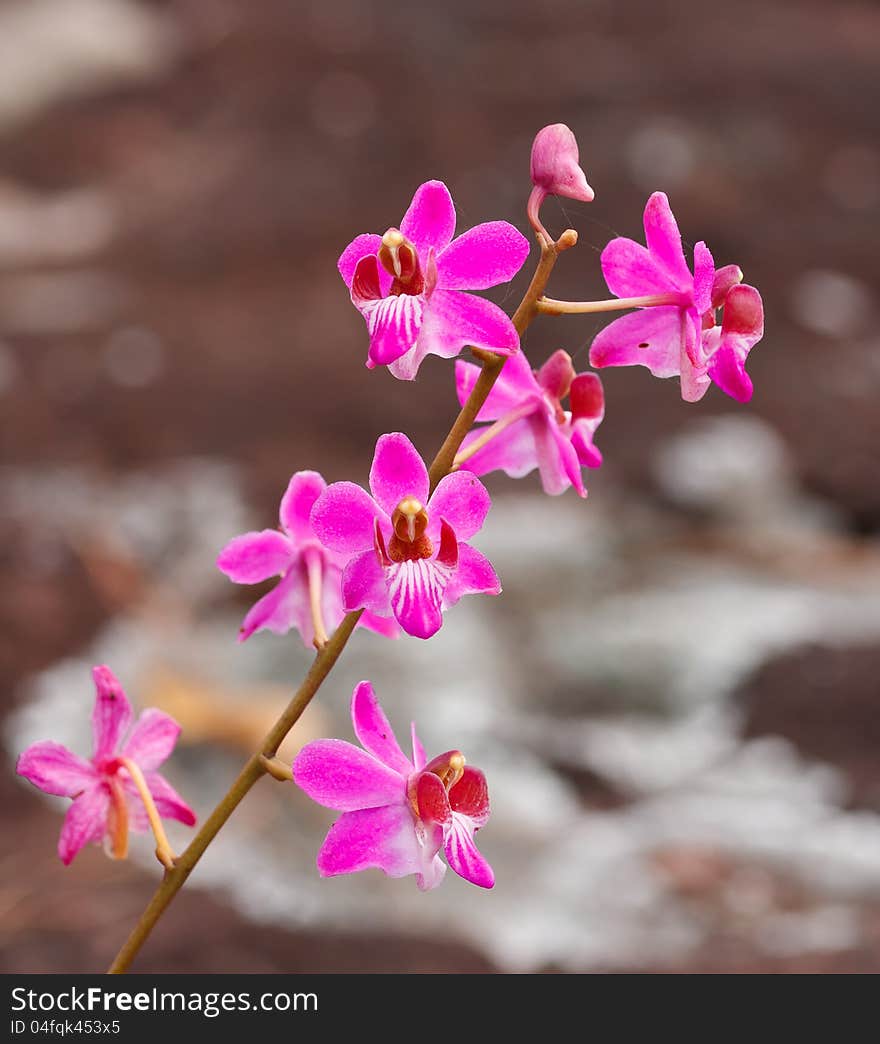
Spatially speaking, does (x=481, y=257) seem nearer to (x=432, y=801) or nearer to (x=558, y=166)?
(x=558, y=166)

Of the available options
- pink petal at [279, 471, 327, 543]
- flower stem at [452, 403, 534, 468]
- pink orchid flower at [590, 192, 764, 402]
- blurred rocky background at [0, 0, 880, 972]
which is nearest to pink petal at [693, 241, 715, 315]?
pink orchid flower at [590, 192, 764, 402]

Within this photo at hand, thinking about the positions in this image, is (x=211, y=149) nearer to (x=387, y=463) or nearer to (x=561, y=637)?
(x=561, y=637)

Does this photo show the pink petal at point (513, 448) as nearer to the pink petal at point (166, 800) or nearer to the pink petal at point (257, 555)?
the pink petal at point (257, 555)

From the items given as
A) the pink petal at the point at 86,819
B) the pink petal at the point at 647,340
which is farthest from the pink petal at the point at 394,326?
the pink petal at the point at 86,819

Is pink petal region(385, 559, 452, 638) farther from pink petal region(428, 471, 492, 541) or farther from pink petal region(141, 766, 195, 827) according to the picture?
pink petal region(141, 766, 195, 827)

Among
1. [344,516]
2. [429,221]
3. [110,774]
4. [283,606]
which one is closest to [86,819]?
[110,774]

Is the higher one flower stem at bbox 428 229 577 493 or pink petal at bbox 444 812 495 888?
flower stem at bbox 428 229 577 493

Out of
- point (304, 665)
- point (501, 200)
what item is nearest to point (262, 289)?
point (501, 200)
